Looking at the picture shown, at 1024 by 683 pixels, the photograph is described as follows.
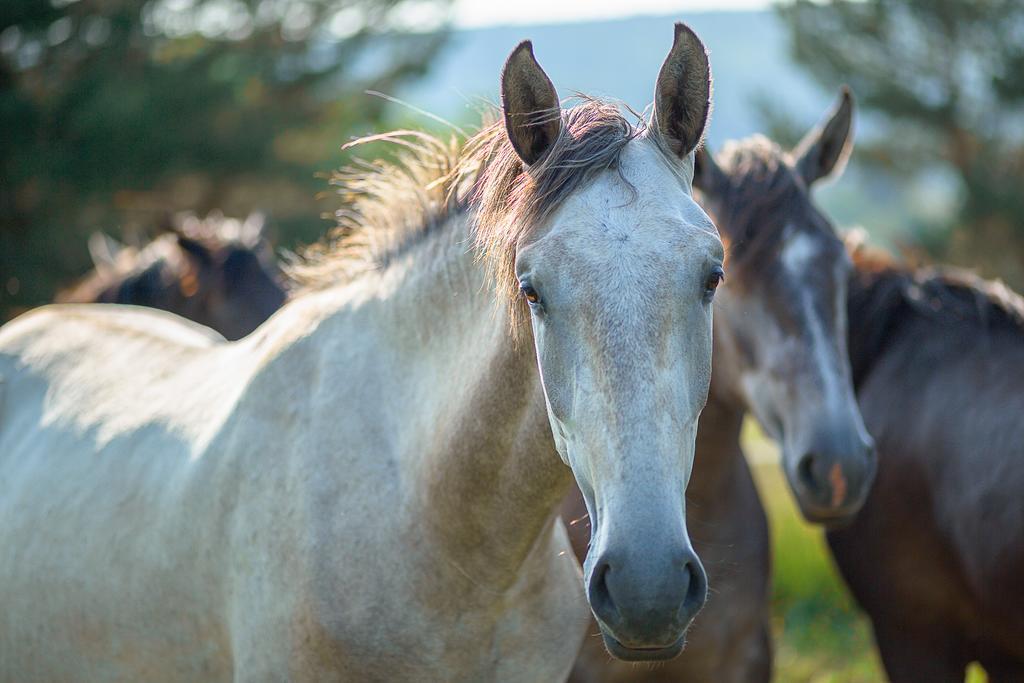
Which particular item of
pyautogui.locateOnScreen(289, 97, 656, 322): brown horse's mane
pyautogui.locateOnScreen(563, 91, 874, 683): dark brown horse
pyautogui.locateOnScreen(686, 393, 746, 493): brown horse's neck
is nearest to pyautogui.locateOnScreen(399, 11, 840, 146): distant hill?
pyautogui.locateOnScreen(563, 91, 874, 683): dark brown horse

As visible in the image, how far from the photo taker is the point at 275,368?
2545 mm

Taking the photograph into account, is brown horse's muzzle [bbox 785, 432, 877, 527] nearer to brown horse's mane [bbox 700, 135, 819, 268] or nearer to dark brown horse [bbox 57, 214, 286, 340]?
brown horse's mane [bbox 700, 135, 819, 268]

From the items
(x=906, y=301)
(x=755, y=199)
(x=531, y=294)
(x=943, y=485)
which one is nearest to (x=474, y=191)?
(x=531, y=294)

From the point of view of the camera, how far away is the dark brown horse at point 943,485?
3568 mm

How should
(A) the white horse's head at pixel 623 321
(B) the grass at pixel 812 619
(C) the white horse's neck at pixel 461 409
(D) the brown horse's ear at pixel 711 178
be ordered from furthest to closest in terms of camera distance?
(B) the grass at pixel 812 619
(D) the brown horse's ear at pixel 711 178
(C) the white horse's neck at pixel 461 409
(A) the white horse's head at pixel 623 321

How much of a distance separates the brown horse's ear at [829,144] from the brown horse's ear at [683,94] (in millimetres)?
1863

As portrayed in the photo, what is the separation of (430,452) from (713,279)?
754 mm

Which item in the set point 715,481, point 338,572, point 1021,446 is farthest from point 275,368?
point 1021,446

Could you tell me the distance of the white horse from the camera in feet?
5.97

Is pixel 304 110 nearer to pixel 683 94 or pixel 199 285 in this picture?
pixel 199 285

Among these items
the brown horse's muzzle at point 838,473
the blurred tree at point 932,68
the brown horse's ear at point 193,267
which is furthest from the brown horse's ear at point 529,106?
the blurred tree at point 932,68

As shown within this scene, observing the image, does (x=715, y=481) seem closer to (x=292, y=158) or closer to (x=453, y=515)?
(x=453, y=515)

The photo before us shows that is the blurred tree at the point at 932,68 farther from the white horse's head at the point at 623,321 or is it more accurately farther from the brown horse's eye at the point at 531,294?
the brown horse's eye at the point at 531,294

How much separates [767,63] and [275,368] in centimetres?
12203
